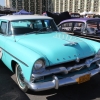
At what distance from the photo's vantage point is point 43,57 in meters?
3.01

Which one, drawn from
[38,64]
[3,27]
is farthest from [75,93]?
[3,27]

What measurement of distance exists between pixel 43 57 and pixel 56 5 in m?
89.5

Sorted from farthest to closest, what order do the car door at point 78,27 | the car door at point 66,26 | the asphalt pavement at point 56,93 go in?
1. the car door at point 66,26
2. the car door at point 78,27
3. the asphalt pavement at point 56,93

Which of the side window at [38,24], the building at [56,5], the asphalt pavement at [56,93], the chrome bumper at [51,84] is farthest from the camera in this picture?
the building at [56,5]

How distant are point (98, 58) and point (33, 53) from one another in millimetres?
1468

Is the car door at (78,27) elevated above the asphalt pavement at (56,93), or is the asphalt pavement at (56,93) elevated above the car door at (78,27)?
the car door at (78,27)

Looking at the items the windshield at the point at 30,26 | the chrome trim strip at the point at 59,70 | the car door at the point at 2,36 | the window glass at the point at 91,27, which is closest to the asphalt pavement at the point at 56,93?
the chrome trim strip at the point at 59,70

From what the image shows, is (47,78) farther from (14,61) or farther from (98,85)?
(98,85)

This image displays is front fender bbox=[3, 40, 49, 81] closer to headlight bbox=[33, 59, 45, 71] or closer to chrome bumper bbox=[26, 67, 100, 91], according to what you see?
headlight bbox=[33, 59, 45, 71]

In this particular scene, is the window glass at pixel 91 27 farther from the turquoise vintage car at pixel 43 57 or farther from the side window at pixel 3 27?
the side window at pixel 3 27

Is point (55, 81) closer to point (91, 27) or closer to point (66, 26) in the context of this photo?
point (91, 27)

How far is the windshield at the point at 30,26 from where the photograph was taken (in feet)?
14.0

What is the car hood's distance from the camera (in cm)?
320

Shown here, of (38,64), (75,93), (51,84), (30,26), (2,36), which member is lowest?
(75,93)
